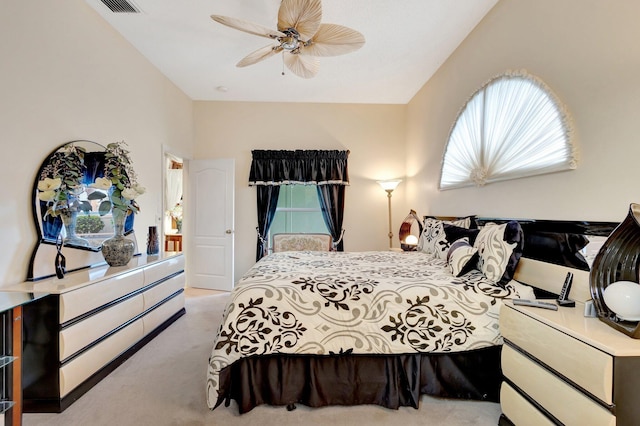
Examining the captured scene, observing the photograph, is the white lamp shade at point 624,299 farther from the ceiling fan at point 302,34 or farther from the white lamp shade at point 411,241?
the white lamp shade at point 411,241

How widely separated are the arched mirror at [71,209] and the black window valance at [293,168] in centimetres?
223

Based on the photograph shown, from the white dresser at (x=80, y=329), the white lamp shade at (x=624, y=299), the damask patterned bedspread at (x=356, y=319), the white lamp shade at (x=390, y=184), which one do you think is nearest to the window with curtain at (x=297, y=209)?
the white lamp shade at (x=390, y=184)

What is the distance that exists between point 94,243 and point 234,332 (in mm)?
1650

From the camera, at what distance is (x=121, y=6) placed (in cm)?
250

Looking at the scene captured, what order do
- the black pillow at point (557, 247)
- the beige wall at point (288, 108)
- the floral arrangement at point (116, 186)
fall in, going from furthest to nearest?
the floral arrangement at point (116, 186), the black pillow at point (557, 247), the beige wall at point (288, 108)

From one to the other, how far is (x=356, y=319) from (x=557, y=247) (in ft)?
4.35

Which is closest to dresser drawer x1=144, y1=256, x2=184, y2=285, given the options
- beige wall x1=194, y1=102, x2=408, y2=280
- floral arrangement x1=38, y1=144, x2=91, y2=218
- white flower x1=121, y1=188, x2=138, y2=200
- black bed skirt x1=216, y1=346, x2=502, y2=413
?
white flower x1=121, y1=188, x2=138, y2=200

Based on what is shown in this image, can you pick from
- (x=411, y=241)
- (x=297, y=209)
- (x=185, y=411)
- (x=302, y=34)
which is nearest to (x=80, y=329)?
(x=185, y=411)

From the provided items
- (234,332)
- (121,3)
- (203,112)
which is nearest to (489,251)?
(234,332)

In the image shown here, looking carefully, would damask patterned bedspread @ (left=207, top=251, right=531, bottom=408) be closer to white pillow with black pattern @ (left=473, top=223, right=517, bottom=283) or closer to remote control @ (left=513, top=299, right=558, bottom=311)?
white pillow with black pattern @ (left=473, top=223, right=517, bottom=283)

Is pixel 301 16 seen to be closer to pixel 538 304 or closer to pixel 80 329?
pixel 538 304

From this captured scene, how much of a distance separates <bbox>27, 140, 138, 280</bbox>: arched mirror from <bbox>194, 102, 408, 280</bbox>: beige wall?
2201mm

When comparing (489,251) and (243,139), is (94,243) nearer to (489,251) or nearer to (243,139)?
(243,139)

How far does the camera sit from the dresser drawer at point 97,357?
176 centimetres
